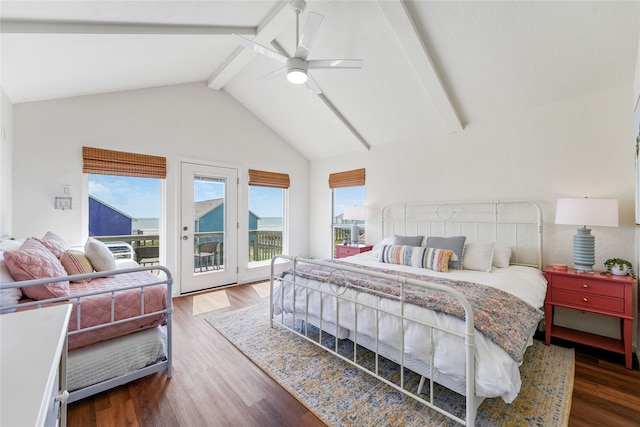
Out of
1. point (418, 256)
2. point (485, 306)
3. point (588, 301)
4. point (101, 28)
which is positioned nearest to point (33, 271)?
point (101, 28)

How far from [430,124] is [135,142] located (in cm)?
385

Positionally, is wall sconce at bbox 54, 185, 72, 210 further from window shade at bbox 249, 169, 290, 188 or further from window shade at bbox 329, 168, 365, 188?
window shade at bbox 329, 168, 365, 188

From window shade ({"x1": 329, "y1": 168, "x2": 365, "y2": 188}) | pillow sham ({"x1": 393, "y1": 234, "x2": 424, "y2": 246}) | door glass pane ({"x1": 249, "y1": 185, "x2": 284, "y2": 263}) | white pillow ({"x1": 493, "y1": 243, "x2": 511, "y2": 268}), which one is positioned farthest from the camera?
door glass pane ({"x1": 249, "y1": 185, "x2": 284, "y2": 263})

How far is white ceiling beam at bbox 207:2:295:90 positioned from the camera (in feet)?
8.44

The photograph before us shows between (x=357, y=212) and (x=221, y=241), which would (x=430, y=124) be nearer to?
(x=357, y=212)

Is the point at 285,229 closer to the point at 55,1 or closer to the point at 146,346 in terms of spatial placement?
the point at 146,346

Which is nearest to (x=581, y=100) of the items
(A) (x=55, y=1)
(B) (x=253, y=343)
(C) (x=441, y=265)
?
(C) (x=441, y=265)

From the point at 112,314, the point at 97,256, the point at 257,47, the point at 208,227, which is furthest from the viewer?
the point at 208,227

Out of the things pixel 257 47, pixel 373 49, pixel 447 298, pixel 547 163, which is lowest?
pixel 447 298

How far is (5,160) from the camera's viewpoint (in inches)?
99.8

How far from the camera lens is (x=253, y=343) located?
2543 millimetres

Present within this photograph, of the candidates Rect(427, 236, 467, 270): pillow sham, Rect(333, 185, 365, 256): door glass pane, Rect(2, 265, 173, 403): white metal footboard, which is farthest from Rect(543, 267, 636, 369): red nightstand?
Rect(2, 265, 173, 403): white metal footboard

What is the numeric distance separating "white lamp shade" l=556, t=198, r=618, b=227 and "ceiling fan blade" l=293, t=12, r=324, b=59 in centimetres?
259

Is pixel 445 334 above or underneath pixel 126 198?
underneath
